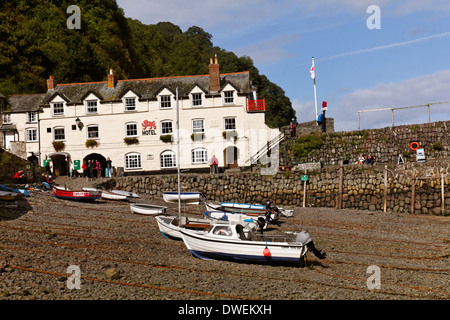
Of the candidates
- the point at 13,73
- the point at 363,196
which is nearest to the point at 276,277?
the point at 363,196

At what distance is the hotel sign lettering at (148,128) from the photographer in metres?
44.6

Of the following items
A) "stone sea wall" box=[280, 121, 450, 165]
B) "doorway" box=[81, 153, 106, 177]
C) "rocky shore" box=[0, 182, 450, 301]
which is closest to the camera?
"rocky shore" box=[0, 182, 450, 301]

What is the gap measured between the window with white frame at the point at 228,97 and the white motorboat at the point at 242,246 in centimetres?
2525

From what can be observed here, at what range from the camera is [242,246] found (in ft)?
61.3

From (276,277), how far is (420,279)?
5.40m

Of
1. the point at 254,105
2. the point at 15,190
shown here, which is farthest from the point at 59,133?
the point at 254,105

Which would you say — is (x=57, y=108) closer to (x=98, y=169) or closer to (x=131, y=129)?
(x=131, y=129)

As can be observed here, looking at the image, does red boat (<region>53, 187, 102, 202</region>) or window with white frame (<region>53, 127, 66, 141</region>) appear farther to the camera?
window with white frame (<region>53, 127, 66, 141</region>)

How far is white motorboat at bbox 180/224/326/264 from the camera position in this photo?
18.3m

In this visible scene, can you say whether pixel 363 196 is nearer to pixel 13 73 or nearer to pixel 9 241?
pixel 9 241

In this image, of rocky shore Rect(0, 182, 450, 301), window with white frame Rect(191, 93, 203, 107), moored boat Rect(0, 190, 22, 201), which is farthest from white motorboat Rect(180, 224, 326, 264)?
window with white frame Rect(191, 93, 203, 107)

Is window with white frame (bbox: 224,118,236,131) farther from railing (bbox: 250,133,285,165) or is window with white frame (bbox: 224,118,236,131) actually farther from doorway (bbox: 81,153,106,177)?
doorway (bbox: 81,153,106,177)

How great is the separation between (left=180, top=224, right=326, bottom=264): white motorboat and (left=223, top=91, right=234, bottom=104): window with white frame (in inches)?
994

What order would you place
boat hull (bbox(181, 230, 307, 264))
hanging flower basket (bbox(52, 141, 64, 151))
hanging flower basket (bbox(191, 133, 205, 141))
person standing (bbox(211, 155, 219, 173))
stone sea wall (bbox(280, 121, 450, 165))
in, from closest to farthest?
boat hull (bbox(181, 230, 307, 264)) < stone sea wall (bbox(280, 121, 450, 165)) < person standing (bbox(211, 155, 219, 173)) < hanging flower basket (bbox(191, 133, 205, 141)) < hanging flower basket (bbox(52, 141, 64, 151))
